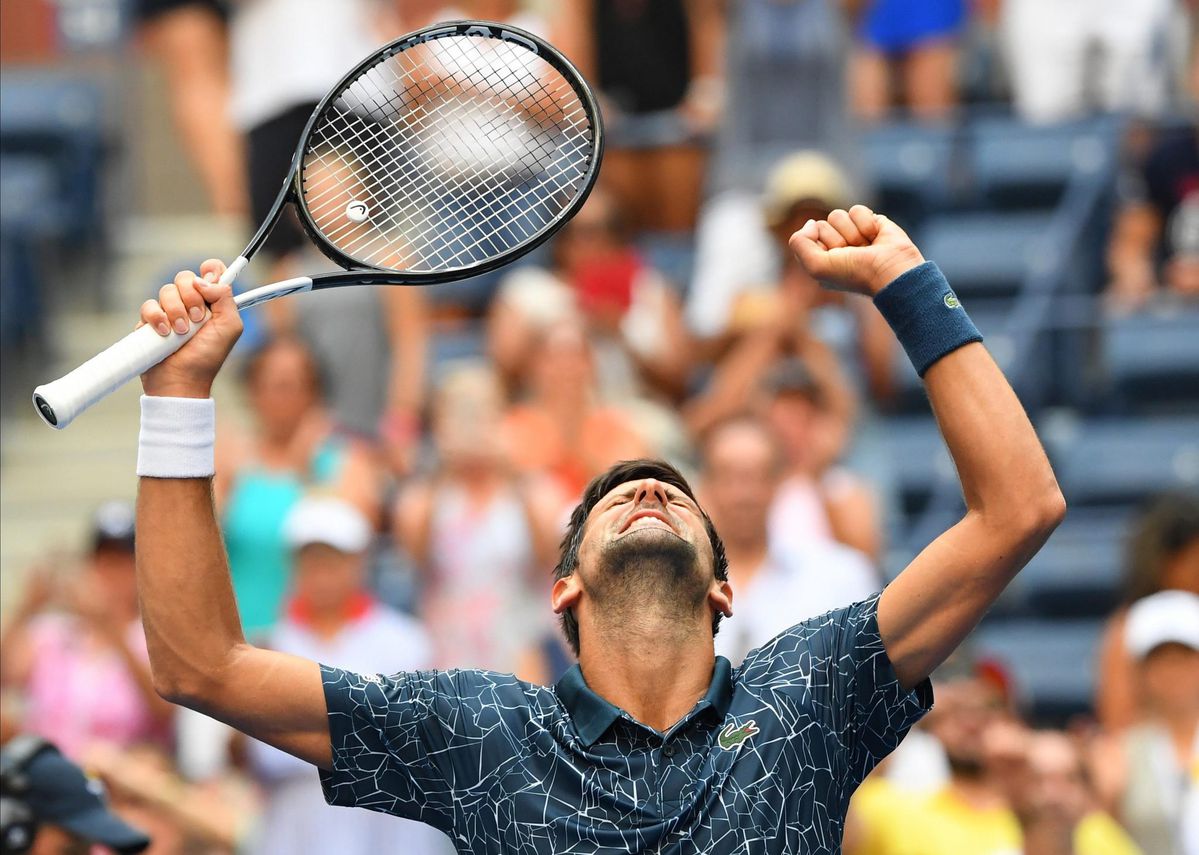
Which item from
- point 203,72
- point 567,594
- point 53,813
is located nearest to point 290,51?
point 203,72

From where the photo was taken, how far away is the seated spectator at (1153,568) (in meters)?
5.76

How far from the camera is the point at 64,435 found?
8586 mm

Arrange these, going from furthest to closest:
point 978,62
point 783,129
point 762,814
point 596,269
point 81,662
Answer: point 978,62 < point 783,129 < point 596,269 < point 81,662 < point 762,814

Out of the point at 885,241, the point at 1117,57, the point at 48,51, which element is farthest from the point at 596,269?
the point at 885,241

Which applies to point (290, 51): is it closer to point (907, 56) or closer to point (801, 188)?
point (801, 188)

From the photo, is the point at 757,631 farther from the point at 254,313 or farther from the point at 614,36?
the point at 614,36

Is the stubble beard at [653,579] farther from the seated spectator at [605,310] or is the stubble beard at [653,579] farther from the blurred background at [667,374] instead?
the seated spectator at [605,310]

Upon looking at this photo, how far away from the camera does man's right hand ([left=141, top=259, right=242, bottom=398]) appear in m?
2.83

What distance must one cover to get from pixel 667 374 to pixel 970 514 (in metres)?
4.31

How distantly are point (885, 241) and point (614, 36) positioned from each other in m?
5.70

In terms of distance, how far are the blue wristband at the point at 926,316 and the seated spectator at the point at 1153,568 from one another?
122 inches

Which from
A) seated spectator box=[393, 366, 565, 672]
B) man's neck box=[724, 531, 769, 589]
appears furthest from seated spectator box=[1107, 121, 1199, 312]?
seated spectator box=[393, 366, 565, 672]

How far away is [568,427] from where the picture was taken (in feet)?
21.1

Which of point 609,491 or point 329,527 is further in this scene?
point 329,527
